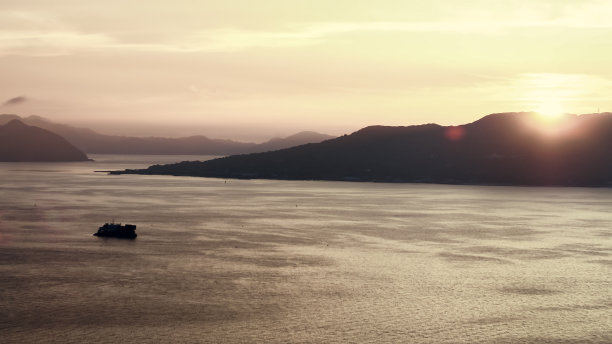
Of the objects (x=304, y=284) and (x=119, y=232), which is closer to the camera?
(x=304, y=284)

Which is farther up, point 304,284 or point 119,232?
point 119,232

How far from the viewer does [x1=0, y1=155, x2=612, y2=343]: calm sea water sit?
68438mm

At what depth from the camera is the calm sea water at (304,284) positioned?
225ft

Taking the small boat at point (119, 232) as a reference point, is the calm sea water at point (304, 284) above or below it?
below

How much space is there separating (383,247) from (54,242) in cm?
6075

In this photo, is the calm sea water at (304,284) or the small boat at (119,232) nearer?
the calm sea water at (304,284)

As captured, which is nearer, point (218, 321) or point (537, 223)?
point (218, 321)

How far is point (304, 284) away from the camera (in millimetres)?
89062

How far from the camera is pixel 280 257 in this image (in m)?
110

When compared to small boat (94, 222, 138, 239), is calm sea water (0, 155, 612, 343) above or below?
below

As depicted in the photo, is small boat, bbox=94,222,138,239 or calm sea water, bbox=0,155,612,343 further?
small boat, bbox=94,222,138,239

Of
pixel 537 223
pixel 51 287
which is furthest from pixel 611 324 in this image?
pixel 537 223

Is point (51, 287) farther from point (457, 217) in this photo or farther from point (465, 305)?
point (457, 217)

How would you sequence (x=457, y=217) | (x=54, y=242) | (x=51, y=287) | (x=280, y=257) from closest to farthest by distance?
(x=51, y=287) < (x=280, y=257) < (x=54, y=242) < (x=457, y=217)
